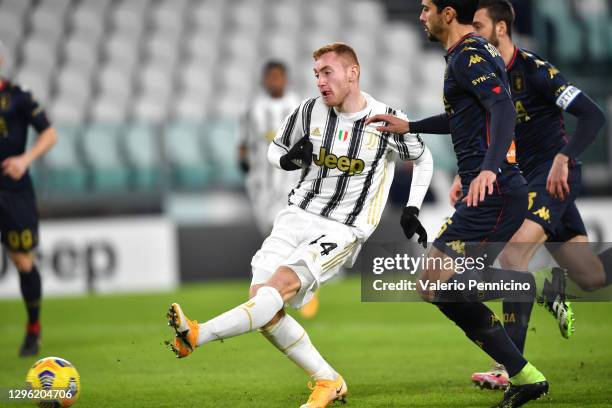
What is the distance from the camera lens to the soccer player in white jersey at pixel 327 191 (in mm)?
5504

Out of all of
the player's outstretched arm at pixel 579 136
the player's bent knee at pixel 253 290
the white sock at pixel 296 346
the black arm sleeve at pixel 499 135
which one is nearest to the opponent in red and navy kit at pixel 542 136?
the player's outstretched arm at pixel 579 136

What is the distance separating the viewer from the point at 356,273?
14203mm

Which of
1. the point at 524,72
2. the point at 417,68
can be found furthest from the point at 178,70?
the point at 524,72

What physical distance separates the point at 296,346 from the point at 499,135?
5.31 ft

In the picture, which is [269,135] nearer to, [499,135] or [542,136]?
[542,136]

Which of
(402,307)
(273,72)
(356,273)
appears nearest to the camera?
(273,72)

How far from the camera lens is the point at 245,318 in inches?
200

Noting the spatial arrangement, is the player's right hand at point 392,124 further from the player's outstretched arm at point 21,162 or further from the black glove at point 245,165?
the black glove at point 245,165

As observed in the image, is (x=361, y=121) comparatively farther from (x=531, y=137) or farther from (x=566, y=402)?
(x=566, y=402)

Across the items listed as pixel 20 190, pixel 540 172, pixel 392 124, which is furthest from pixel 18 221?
pixel 540 172

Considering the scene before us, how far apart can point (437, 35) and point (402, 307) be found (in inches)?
259

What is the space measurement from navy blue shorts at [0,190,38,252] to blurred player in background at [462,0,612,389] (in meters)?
3.90

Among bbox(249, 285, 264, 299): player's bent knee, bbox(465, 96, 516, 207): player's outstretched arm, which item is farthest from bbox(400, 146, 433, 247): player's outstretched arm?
bbox(249, 285, 264, 299): player's bent knee

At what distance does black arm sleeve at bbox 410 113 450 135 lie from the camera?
18.3ft
